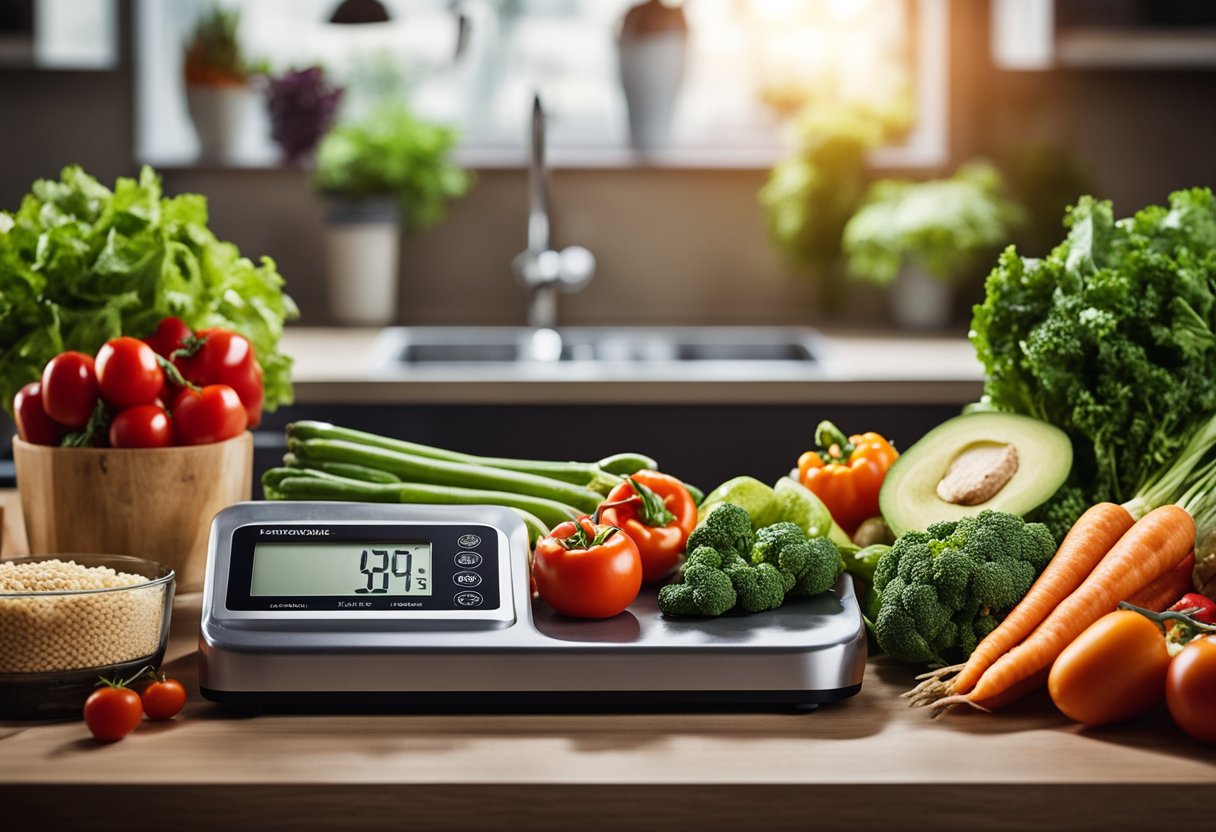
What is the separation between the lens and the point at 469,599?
1.14 meters

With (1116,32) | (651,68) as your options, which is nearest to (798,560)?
(1116,32)

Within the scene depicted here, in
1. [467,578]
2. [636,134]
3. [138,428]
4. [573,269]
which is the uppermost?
[636,134]

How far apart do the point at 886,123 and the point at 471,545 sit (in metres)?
2.87

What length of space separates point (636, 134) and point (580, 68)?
36cm

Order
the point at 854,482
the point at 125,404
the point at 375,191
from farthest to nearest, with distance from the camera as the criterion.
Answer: the point at 375,191
the point at 854,482
the point at 125,404

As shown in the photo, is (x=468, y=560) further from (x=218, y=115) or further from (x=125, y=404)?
(x=218, y=115)

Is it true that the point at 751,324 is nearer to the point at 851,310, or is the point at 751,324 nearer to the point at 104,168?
the point at 851,310

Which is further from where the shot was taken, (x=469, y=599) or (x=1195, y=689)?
(x=469, y=599)

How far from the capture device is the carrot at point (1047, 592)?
114 centimetres

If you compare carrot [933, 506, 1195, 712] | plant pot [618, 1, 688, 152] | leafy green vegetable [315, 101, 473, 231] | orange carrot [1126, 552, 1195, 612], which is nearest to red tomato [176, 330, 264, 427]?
carrot [933, 506, 1195, 712]

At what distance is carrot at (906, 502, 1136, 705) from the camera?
45.0 inches

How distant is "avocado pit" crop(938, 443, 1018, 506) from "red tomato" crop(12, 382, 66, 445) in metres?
0.88

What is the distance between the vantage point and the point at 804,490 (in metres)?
1.40

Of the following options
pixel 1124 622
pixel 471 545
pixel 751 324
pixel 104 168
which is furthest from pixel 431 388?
pixel 1124 622
